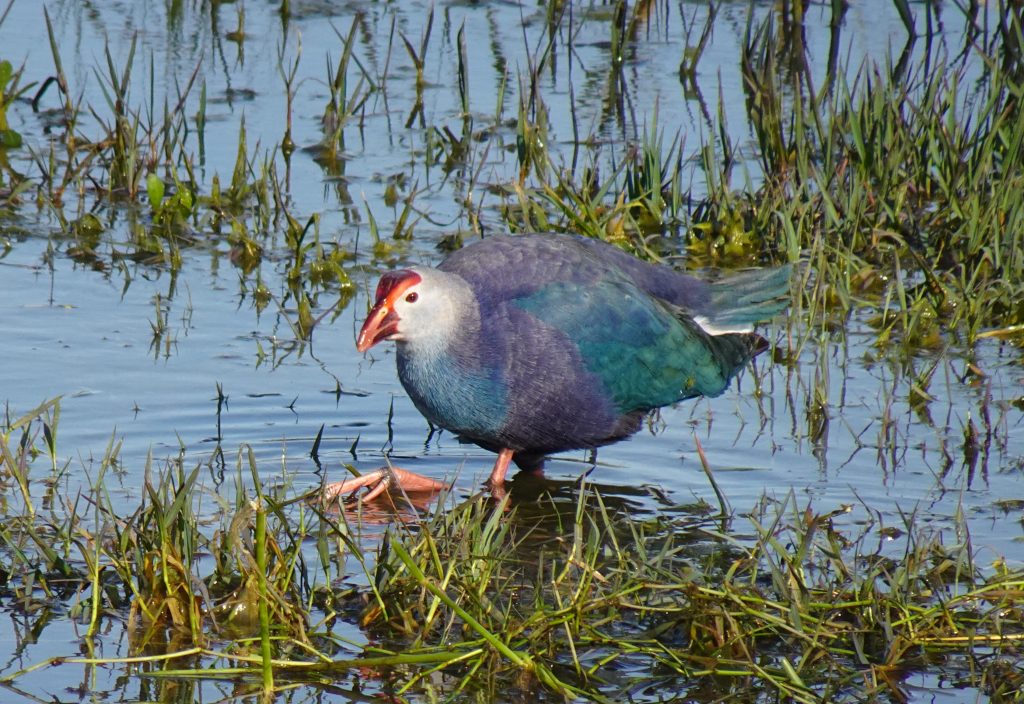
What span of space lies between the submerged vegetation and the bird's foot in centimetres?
9

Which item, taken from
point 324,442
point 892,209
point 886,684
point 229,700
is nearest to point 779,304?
point 892,209

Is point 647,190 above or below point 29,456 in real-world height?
above

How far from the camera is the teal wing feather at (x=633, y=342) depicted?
451cm

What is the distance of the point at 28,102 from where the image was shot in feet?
24.9

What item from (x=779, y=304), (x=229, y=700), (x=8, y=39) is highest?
(x=8, y=39)

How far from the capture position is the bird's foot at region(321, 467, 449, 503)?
4301mm

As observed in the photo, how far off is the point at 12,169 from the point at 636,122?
282 cm

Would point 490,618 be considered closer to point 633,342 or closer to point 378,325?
point 378,325

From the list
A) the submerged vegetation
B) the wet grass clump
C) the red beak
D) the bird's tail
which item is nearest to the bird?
the red beak

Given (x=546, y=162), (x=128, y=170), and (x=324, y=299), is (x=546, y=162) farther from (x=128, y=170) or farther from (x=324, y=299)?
(x=128, y=170)

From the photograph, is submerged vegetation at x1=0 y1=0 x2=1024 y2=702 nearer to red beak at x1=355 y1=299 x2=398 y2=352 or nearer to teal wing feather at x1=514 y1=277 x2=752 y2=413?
teal wing feather at x1=514 y1=277 x2=752 y2=413

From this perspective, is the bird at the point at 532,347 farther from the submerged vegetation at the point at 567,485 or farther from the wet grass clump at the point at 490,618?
the wet grass clump at the point at 490,618

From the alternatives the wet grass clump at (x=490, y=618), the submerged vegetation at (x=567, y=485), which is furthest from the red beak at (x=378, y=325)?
the wet grass clump at (x=490, y=618)

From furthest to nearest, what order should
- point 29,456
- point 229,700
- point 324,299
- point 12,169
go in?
point 12,169
point 324,299
point 29,456
point 229,700
